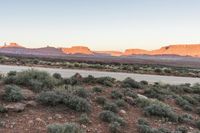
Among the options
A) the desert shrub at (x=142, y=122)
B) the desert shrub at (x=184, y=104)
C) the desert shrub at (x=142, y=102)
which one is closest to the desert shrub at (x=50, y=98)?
the desert shrub at (x=142, y=122)

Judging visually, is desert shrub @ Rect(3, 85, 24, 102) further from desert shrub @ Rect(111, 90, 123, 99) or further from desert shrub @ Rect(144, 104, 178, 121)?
desert shrub @ Rect(144, 104, 178, 121)

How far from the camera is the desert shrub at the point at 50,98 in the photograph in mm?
11109

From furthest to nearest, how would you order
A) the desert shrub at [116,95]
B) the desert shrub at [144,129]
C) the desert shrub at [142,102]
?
the desert shrub at [116,95] < the desert shrub at [142,102] < the desert shrub at [144,129]

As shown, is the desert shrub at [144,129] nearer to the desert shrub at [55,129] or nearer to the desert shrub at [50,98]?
the desert shrub at [55,129]

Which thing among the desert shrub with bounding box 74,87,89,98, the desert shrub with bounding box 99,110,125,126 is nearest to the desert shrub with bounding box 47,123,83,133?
the desert shrub with bounding box 99,110,125,126

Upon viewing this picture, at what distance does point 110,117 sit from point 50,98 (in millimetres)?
2340

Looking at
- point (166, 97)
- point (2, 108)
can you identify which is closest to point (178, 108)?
point (166, 97)

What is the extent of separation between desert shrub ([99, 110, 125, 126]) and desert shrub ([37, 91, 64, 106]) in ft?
5.45

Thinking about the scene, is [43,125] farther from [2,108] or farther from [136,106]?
[136,106]

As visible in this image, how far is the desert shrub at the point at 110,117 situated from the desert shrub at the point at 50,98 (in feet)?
5.45

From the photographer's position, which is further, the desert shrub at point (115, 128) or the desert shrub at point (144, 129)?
the desert shrub at point (144, 129)

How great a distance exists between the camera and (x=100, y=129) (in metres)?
9.88

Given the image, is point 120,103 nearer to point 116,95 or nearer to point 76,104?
point 116,95

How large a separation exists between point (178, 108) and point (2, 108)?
8.33 metres
